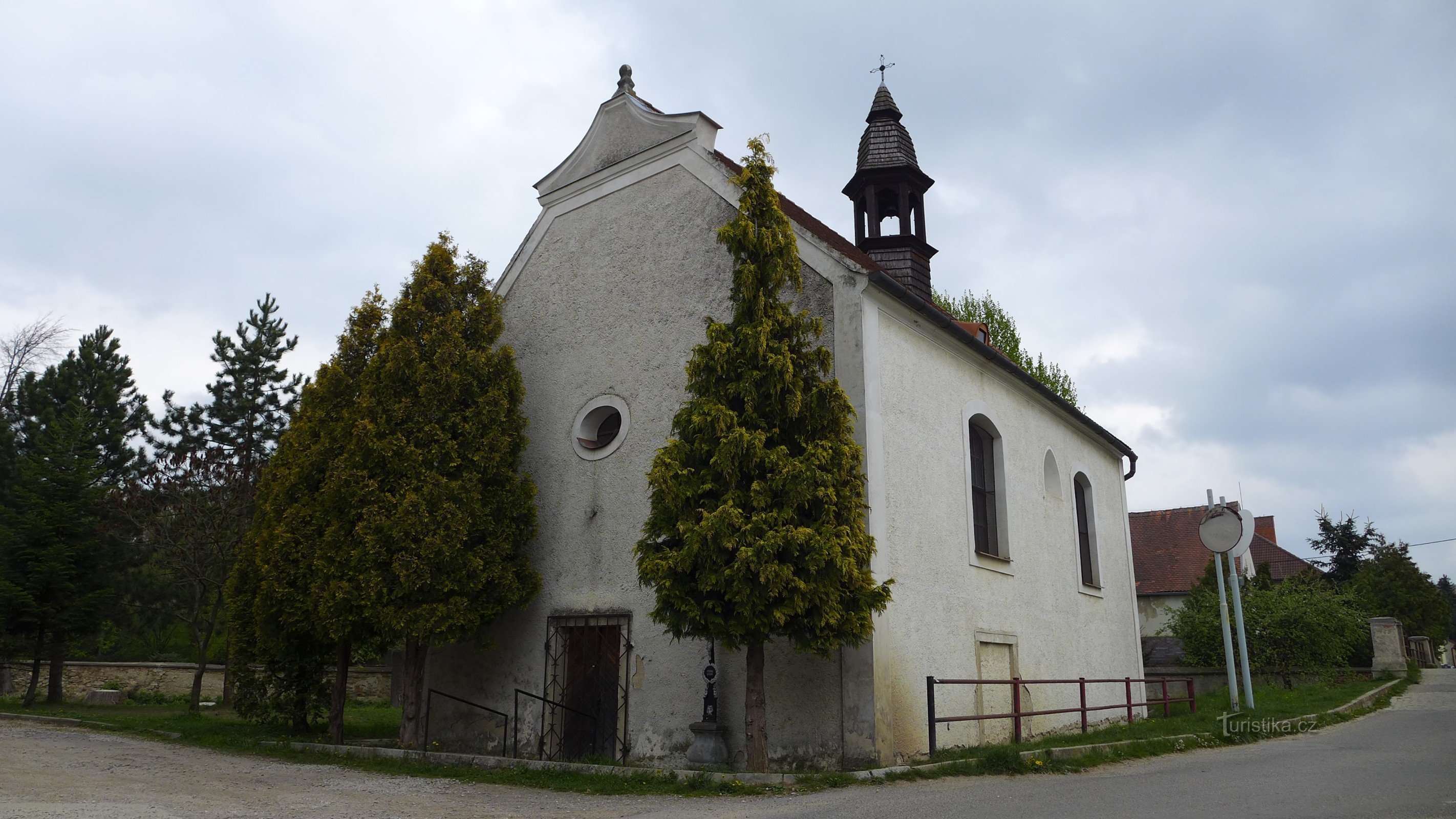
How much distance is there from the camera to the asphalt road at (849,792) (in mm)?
6586

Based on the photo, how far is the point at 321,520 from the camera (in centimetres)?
1162

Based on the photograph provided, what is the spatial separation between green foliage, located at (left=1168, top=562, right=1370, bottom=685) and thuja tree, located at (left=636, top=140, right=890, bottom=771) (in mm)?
15274

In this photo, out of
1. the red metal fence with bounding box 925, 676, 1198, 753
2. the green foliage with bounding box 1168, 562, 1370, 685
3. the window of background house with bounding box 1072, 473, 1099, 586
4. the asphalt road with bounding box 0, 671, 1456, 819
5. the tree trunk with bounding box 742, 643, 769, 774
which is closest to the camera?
the asphalt road with bounding box 0, 671, 1456, 819

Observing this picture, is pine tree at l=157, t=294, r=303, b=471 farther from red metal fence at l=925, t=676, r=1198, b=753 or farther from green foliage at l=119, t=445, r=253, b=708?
red metal fence at l=925, t=676, r=1198, b=753

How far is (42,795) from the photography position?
7297mm

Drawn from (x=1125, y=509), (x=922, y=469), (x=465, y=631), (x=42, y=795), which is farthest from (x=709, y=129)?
(x=1125, y=509)

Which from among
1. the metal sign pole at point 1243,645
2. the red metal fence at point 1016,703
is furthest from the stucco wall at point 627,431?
Answer: the metal sign pole at point 1243,645

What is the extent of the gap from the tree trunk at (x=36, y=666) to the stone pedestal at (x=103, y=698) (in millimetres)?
1461

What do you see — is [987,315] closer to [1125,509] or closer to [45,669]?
[1125,509]

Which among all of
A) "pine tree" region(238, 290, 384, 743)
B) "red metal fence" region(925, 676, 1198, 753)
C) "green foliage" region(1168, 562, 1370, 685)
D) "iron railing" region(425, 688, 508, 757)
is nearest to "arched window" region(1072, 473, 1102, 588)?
"red metal fence" region(925, 676, 1198, 753)

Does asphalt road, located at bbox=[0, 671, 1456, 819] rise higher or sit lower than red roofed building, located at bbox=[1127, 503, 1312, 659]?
lower

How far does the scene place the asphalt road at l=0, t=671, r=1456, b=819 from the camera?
6.59 m

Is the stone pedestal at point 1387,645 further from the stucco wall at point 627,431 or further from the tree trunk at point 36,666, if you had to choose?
the tree trunk at point 36,666

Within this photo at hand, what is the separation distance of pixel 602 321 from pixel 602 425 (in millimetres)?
1445
